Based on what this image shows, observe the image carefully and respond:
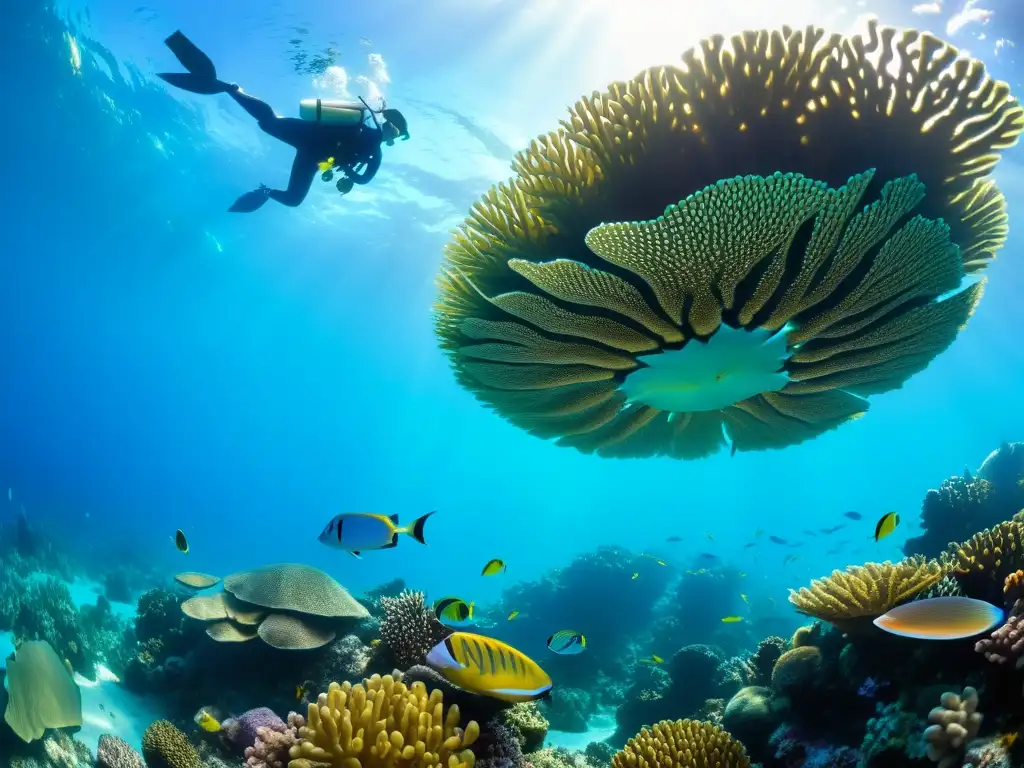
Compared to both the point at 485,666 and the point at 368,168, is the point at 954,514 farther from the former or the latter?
the point at 368,168

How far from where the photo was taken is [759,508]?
309ft

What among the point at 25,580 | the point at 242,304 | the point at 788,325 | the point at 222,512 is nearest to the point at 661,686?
the point at 788,325

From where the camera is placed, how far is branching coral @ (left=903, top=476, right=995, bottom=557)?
37.2 ft

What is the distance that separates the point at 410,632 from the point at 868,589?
169 inches

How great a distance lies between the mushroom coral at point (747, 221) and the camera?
289 cm

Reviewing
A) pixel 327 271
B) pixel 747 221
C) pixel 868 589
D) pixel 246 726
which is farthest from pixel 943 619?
pixel 327 271

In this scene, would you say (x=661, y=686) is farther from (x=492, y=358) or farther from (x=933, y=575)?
(x=492, y=358)

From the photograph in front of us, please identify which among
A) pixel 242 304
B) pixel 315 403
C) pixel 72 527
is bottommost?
pixel 72 527

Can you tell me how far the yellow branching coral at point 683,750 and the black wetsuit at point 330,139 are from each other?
7.10m

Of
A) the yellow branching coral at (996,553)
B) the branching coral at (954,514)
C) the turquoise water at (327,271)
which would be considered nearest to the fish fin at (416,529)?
the turquoise water at (327,271)

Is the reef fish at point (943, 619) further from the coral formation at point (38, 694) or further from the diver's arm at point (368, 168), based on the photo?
the coral formation at point (38, 694)

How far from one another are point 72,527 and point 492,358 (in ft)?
173

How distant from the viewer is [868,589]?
4121 mm

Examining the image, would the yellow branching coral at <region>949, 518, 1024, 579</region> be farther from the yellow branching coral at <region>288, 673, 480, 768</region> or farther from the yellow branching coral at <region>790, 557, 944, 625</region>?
the yellow branching coral at <region>288, 673, 480, 768</region>
